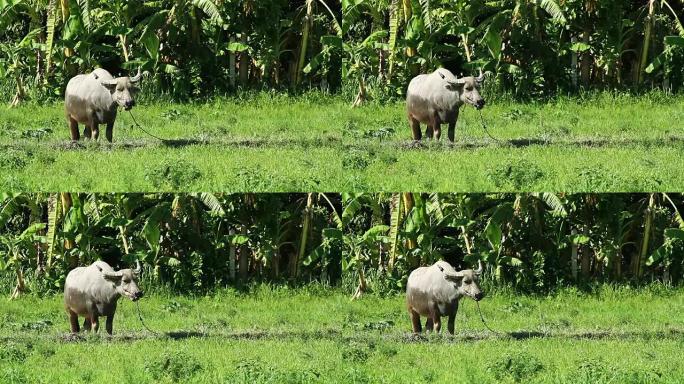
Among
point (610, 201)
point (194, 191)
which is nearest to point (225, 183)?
point (194, 191)

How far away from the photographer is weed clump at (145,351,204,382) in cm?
2789

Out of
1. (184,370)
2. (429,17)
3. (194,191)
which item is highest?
(429,17)

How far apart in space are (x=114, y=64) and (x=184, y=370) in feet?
26.9

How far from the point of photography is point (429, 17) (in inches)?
1302

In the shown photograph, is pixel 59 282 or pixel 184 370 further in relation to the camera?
pixel 59 282

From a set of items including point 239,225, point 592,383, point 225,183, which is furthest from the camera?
point 239,225

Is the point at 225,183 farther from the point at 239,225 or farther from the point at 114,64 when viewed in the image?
the point at 114,64

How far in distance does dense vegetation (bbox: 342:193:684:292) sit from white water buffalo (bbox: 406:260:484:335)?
1.44 m

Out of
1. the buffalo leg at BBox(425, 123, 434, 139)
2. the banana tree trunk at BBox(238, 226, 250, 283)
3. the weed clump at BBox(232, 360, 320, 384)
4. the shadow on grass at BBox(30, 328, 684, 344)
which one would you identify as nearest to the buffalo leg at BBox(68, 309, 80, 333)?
the shadow on grass at BBox(30, 328, 684, 344)

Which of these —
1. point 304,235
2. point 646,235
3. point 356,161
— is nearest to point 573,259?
point 646,235

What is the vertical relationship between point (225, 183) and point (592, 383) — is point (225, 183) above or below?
above

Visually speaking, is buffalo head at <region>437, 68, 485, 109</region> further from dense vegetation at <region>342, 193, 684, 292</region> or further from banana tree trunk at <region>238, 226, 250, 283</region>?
banana tree trunk at <region>238, 226, 250, 283</region>

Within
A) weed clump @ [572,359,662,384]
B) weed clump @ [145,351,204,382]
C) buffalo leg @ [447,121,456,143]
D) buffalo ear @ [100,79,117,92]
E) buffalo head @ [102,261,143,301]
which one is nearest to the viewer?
weed clump @ [572,359,662,384]

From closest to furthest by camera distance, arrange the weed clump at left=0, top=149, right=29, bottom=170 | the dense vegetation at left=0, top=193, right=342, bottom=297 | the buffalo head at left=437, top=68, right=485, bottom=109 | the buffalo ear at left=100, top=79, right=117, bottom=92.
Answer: the buffalo head at left=437, top=68, right=485, bottom=109, the weed clump at left=0, top=149, right=29, bottom=170, the buffalo ear at left=100, top=79, right=117, bottom=92, the dense vegetation at left=0, top=193, right=342, bottom=297
